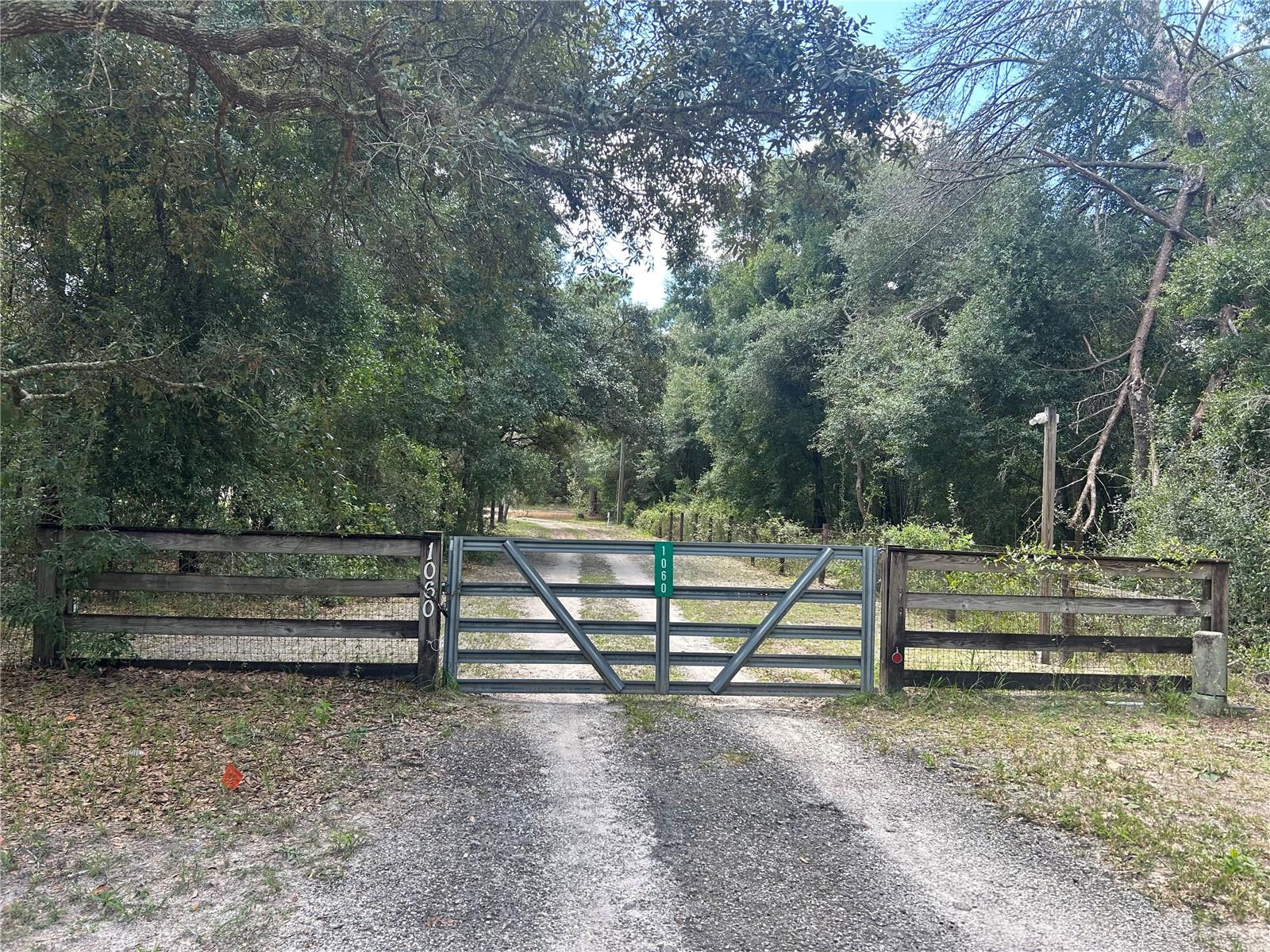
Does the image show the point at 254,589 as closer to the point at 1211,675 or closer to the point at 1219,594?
the point at 1211,675

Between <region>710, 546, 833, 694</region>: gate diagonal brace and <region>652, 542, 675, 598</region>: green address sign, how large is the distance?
0.76 m

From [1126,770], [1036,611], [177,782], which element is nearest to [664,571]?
[1036,611]

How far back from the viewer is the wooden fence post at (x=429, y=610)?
6047mm

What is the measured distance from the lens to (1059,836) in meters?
3.90

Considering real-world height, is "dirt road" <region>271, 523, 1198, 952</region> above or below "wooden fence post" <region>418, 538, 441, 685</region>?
below

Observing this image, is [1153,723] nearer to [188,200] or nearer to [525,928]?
[525,928]

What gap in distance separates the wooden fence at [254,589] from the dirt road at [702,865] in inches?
54.6

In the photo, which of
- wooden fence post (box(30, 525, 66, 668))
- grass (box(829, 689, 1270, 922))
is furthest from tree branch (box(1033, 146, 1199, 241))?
wooden fence post (box(30, 525, 66, 668))

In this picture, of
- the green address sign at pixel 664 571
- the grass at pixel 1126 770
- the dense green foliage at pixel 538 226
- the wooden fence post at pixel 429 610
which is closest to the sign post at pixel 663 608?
the green address sign at pixel 664 571

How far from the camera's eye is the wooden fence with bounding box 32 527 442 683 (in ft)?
19.5

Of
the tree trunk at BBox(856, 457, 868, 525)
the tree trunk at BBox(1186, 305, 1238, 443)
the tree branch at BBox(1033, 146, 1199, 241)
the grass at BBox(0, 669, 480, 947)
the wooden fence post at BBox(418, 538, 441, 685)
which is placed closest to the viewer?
the grass at BBox(0, 669, 480, 947)

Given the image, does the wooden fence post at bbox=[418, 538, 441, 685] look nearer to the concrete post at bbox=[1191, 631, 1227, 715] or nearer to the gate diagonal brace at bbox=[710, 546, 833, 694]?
the gate diagonal brace at bbox=[710, 546, 833, 694]

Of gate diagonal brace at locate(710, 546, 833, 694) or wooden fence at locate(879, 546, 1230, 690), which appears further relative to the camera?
wooden fence at locate(879, 546, 1230, 690)

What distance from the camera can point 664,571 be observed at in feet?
20.7
